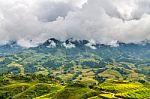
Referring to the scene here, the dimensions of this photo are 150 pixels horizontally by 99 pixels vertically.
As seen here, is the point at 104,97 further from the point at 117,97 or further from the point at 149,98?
the point at 149,98

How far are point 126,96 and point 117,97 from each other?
5808mm

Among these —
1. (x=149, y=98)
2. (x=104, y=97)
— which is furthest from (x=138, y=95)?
(x=104, y=97)

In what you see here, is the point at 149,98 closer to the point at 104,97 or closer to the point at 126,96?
the point at 126,96

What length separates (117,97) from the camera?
642 feet

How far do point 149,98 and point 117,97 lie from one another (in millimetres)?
18385

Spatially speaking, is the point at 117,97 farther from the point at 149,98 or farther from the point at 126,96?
the point at 149,98

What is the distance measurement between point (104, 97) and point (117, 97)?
816cm

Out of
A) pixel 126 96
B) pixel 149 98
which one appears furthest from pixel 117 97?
pixel 149 98

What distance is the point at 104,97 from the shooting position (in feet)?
654

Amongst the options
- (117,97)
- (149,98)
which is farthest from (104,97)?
(149,98)

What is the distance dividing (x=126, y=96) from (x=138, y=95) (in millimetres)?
9061

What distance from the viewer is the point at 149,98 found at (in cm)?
19350

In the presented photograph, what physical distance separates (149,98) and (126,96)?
1357 cm

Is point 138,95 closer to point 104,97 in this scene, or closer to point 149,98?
point 149,98
